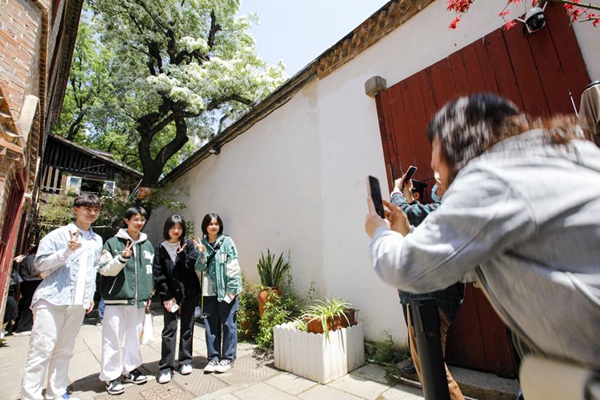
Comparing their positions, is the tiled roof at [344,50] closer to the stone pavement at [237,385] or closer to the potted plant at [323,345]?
the potted plant at [323,345]

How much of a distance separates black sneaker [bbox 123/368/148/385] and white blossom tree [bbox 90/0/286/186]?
319 inches

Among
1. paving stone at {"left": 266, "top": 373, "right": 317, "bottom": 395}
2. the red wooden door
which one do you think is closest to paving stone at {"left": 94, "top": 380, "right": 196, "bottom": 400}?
paving stone at {"left": 266, "top": 373, "right": 317, "bottom": 395}

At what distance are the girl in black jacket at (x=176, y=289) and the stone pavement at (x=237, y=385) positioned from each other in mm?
242

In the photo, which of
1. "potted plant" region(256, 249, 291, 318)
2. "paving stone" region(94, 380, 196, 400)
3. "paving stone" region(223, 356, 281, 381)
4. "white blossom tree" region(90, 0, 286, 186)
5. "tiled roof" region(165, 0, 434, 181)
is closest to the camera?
"paving stone" region(94, 380, 196, 400)

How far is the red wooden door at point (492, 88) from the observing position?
2.44 m

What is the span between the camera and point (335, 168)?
436 cm

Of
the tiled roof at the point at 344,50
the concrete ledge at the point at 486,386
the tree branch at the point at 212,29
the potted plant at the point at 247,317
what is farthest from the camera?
the tree branch at the point at 212,29

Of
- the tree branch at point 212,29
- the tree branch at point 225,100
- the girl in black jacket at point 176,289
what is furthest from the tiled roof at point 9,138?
the tree branch at point 212,29

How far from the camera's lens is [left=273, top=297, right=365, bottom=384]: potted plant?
295 centimetres

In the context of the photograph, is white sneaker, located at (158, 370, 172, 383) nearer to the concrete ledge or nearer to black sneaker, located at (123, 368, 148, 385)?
black sneaker, located at (123, 368, 148, 385)

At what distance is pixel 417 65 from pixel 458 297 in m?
2.88

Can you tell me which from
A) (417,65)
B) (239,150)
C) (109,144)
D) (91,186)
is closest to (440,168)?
(417,65)

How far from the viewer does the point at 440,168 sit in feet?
3.44

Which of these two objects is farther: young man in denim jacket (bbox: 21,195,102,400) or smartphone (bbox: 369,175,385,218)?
young man in denim jacket (bbox: 21,195,102,400)
